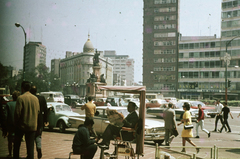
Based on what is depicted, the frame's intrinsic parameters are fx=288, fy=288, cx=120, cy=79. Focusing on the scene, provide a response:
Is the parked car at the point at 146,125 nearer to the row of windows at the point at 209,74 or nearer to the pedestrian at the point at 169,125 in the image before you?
the pedestrian at the point at 169,125

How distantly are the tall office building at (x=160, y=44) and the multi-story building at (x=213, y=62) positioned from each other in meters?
11.2

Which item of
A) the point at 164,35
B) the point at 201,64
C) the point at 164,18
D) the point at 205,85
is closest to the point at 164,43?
the point at 164,35

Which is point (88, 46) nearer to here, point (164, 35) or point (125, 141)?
point (164, 35)

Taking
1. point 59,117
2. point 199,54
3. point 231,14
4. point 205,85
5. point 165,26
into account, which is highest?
point 165,26

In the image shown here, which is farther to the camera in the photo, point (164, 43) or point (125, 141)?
point (164, 43)

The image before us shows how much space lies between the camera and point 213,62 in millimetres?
80688

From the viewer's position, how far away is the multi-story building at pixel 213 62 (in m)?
75.1

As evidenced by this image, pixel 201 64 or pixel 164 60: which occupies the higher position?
pixel 164 60


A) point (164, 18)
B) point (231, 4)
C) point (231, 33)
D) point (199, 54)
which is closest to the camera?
point (231, 33)

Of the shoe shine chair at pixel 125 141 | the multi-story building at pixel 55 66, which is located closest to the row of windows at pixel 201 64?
the shoe shine chair at pixel 125 141

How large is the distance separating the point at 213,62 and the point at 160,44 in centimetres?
2368

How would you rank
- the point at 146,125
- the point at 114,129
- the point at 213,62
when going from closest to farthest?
the point at 114,129 < the point at 146,125 < the point at 213,62

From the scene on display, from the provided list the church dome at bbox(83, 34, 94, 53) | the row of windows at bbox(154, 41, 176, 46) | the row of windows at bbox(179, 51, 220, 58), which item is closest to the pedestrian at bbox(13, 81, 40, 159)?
the row of windows at bbox(179, 51, 220, 58)

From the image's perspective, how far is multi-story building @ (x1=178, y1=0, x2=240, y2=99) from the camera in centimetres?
7512
